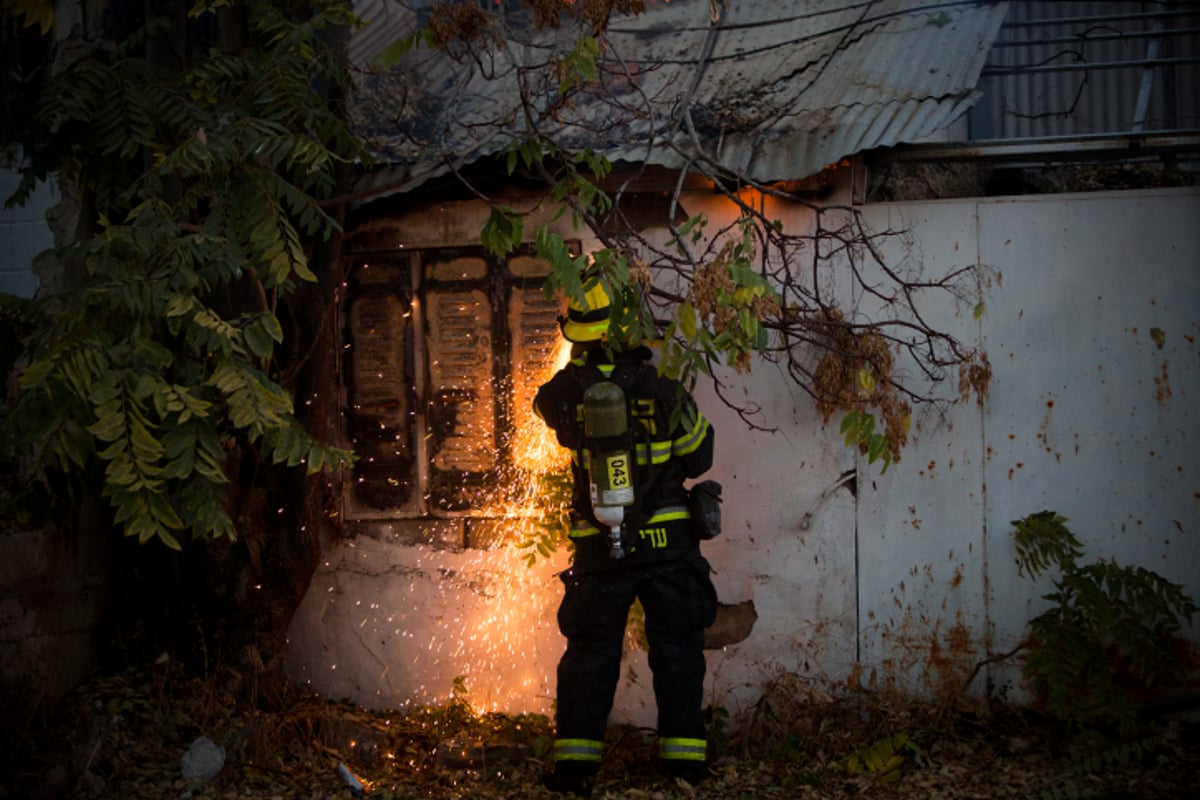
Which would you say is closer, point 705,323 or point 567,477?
point 705,323

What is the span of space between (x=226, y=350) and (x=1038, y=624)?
4.03 metres

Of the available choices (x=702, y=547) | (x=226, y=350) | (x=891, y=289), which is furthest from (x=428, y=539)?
(x=891, y=289)

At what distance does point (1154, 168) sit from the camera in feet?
22.2

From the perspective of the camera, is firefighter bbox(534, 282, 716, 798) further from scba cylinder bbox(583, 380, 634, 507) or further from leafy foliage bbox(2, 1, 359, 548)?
leafy foliage bbox(2, 1, 359, 548)

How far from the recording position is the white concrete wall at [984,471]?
565cm

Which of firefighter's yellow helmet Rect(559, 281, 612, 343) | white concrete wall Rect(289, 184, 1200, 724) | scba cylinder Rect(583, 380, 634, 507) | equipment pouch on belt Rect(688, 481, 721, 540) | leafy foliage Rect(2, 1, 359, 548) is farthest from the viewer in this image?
white concrete wall Rect(289, 184, 1200, 724)

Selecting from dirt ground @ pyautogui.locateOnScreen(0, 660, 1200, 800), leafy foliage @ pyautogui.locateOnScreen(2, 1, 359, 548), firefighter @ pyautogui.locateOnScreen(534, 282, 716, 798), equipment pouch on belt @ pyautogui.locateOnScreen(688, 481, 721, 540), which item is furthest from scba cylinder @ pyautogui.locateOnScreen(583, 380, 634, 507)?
dirt ground @ pyautogui.locateOnScreen(0, 660, 1200, 800)

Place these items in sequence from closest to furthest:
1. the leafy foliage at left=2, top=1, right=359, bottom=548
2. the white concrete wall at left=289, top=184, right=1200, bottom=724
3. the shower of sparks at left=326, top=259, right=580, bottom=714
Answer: the leafy foliage at left=2, top=1, right=359, bottom=548
the white concrete wall at left=289, top=184, right=1200, bottom=724
the shower of sparks at left=326, top=259, right=580, bottom=714

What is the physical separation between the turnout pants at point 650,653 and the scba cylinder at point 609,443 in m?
0.47

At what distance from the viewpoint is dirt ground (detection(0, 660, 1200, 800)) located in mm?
5109

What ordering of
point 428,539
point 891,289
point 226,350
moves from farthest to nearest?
point 428,539, point 891,289, point 226,350

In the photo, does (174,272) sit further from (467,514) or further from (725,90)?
(725,90)

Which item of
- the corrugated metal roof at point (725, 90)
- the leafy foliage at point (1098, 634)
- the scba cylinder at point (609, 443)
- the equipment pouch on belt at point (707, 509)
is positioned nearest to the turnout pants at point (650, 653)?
the equipment pouch on belt at point (707, 509)

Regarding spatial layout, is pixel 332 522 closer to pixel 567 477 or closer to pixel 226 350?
pixel 567 477
